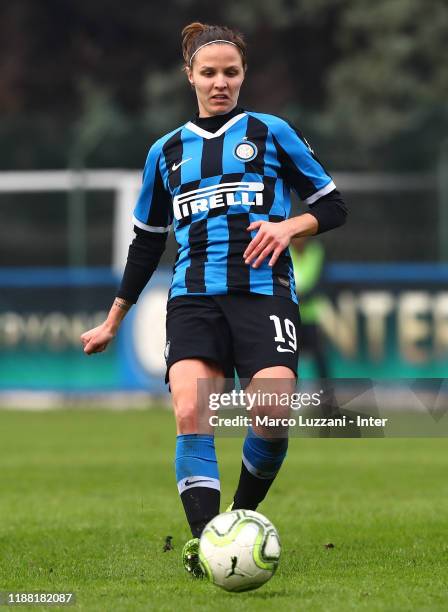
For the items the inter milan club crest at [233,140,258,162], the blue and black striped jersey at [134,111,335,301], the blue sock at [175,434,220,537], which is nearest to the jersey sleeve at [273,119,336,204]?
the blue and black striped jersey at [134,111,335,301]

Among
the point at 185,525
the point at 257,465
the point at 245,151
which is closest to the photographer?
the point at 245,151

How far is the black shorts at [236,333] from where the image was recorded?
5750mm

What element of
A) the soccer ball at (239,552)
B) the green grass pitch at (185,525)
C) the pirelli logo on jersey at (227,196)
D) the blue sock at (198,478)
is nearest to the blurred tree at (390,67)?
the green grass pitch at (185,525)

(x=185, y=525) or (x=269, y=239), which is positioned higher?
(x=269, y=239)

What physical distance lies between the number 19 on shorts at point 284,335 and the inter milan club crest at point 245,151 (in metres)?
0.64

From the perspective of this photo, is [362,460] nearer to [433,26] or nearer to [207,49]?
[207,49]

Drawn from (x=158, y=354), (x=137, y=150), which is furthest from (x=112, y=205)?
(x=158, y=354)

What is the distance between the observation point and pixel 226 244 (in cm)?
586

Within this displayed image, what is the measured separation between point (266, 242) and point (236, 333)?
378mm

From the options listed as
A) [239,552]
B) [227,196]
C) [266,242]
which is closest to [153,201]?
[227,196]

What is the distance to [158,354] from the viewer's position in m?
16.5

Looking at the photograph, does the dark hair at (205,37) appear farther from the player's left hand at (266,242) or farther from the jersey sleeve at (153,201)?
the player's left hand at (266,242)

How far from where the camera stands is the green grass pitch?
542cm

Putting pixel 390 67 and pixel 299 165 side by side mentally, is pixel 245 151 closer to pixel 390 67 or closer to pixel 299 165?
pixel 299 165
